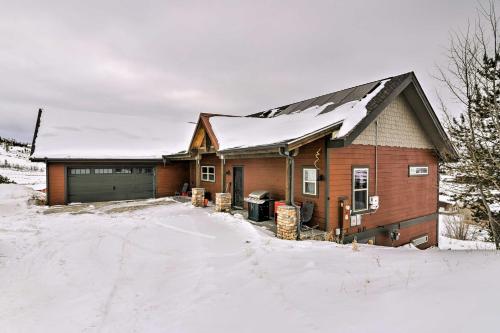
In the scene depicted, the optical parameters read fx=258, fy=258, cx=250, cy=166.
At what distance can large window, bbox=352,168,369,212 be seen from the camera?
30.7 feet

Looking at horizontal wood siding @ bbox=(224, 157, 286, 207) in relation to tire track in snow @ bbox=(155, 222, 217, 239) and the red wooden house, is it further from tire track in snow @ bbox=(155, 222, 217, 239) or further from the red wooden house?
tire track in snow @ bbox=(155, 222, 217, 239)

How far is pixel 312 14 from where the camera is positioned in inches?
507

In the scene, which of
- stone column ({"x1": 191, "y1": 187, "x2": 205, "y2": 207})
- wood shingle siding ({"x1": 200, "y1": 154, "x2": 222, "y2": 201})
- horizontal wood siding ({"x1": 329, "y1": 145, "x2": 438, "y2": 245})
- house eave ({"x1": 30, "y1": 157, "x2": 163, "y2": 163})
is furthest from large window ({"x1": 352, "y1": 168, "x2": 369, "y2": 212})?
house eave ({"x1": 30, "y1": 157, "x2": 163, "y2": 163})

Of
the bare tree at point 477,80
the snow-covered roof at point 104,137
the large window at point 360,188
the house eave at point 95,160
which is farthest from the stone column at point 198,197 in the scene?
the bare tree at point 477,80

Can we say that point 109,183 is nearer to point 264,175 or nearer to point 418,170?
point 264,175

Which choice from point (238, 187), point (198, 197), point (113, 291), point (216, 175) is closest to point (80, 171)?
point (198, 197)

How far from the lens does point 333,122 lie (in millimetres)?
8398

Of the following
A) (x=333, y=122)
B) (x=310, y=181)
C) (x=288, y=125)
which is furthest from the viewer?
(x=288, y=125)

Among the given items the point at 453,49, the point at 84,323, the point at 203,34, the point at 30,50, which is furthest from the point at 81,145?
the point at 453,49

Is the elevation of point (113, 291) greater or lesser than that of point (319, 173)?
lesser

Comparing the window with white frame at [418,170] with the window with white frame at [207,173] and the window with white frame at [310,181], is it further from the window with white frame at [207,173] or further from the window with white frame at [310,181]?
the window with white frame at [207,173]

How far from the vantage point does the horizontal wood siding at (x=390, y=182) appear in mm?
8797

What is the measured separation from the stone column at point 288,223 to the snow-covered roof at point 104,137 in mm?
11466

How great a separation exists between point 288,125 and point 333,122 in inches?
87.9
